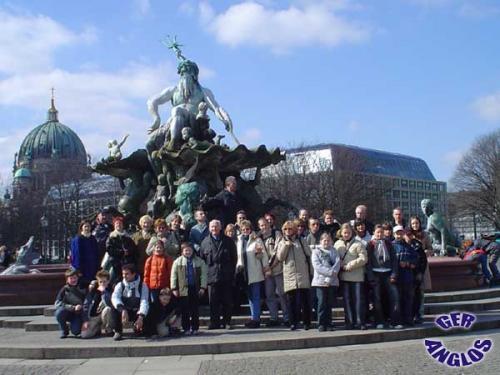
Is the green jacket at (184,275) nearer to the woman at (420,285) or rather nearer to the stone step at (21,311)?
the woman at (420,285)

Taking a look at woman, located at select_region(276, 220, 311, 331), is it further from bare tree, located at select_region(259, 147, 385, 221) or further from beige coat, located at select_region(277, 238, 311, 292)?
bare tree, located at select_region(259, 147, 385, 221)

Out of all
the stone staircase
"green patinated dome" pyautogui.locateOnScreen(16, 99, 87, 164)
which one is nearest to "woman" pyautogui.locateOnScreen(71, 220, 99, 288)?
the stone staircase

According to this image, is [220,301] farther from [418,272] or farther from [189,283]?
[418,272]

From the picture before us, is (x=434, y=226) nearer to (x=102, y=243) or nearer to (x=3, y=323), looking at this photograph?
(x=102, y=243)

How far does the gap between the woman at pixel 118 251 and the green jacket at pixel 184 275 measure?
0.96m

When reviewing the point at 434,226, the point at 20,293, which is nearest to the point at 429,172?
the point at 434,226

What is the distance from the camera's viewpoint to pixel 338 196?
4694 cm

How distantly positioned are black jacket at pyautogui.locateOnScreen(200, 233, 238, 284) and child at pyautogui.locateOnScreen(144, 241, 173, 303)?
665mm

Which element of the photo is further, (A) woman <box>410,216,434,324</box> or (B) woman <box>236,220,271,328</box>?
(A) woman <box>410,216,434,324</box>

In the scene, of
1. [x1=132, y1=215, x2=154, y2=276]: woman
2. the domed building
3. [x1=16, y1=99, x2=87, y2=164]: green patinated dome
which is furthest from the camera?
[x1=16, y1=99, x2=87, y2=164]: green patinated dome

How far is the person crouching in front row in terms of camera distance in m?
10.1

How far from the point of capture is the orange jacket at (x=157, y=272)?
34.5 feet

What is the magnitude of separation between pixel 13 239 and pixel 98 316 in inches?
2155

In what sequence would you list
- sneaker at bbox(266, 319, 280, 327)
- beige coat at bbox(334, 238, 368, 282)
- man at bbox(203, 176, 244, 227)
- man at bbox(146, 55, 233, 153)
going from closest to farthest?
beige coat at bbox(334, 238, 368, 282) < sneaker at bbox(266, 319, 280, 327) < man at bbox(203, 176, 244, 227) < man at bbox(146, 55, 233, 153)
